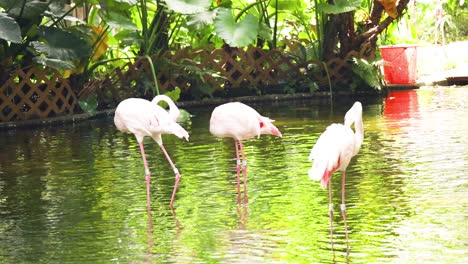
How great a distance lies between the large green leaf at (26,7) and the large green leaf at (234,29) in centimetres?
309

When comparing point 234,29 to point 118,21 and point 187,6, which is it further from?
point 118,21

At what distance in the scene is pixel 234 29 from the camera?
16.3 metres

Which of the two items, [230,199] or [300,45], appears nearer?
[230,199]

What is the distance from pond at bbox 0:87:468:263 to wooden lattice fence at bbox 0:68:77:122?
189cm

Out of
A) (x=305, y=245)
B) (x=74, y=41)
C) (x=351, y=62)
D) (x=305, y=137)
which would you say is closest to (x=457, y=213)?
(x=305, y=245)

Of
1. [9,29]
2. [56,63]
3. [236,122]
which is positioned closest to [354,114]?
[236,122]

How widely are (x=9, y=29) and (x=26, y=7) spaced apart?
119 centimetres

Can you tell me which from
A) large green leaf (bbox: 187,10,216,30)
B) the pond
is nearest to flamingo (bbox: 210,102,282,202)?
the pond

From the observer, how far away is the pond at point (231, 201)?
6066mm

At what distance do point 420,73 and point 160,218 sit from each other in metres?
13.4

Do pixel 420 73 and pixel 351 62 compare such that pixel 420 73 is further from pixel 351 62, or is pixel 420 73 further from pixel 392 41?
pixel 351 62

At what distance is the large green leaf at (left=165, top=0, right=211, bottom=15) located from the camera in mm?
14828

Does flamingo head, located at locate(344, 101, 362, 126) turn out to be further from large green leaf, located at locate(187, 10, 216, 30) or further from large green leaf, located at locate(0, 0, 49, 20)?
large green leaf, located at locate(187, 10, 216, 30)

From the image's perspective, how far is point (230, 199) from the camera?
777 cm
